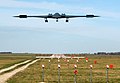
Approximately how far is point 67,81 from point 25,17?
12154 mm

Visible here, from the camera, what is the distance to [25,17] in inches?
1832

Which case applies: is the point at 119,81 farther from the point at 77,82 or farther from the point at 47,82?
the point at 47,82

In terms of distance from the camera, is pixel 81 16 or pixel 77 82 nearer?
pixel 77 82

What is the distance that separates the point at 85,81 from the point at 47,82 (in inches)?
126

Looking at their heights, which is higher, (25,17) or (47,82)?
(25,17)

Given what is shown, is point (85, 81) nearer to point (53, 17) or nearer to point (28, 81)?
point (28, 81)

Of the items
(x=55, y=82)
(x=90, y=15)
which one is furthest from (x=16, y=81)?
(x=90, y=15)

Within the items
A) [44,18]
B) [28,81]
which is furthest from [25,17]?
[28,81]

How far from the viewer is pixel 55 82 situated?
3569 centimetres

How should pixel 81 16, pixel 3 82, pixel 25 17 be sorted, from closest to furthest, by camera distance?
pixel 3 82, pixel 25 17, pixel 81 16

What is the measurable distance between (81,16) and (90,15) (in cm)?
162

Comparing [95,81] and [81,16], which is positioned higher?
[81,16]

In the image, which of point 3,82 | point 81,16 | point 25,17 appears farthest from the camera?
point 81,16

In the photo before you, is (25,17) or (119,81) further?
(25,17)
